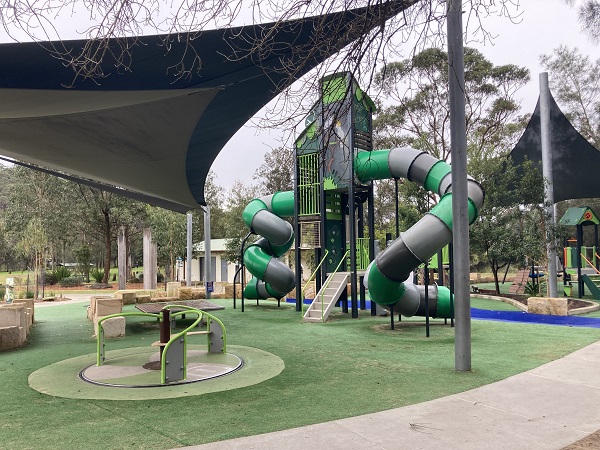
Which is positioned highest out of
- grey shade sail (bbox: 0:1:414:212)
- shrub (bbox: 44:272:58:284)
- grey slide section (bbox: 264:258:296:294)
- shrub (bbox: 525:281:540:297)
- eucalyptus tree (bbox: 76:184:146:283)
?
eucalyptus tree (bbox: 76:184:146:283)

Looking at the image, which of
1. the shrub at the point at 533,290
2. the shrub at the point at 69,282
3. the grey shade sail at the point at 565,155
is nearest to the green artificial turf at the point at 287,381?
the shrub at the point at 533,290

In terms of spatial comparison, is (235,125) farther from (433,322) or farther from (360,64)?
(433,322)

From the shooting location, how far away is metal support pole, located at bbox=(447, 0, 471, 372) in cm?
632

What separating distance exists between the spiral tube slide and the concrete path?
10042 mm

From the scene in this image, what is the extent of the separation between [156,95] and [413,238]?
5.40 m

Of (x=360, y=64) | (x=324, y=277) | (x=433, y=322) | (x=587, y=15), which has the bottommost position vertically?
(x=433, y=322)

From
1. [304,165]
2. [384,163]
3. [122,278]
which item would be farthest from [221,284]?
[384,163]

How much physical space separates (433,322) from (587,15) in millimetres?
7925

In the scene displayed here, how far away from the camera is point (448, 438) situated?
3998mm

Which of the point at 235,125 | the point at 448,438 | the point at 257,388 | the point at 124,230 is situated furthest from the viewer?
the point at 124,230

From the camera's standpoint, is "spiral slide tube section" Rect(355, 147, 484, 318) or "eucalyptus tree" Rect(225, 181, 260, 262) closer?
"spiral slide tube section" Rect(355, 147, 484, 318)

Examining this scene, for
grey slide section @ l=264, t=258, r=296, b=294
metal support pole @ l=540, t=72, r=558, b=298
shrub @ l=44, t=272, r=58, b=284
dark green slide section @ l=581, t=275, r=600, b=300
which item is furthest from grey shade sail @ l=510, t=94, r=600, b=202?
shrub @ l=44, t=272, r=58, b=284

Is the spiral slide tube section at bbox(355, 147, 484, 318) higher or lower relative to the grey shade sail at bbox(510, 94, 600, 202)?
lower

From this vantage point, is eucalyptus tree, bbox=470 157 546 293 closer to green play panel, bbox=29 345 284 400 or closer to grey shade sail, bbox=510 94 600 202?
grey shade sail, bbox=510 94 600 202
